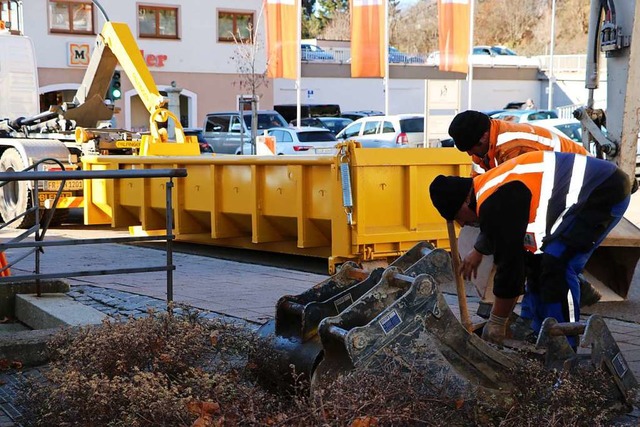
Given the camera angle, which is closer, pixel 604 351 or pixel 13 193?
pixel 604 351

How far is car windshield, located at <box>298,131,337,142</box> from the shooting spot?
28609 mm

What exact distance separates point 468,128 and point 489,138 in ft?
0.65

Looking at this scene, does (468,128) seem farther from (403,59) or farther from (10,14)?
(403,59)

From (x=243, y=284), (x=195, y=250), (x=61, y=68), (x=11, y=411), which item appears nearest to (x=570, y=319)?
(x=11, y=411)

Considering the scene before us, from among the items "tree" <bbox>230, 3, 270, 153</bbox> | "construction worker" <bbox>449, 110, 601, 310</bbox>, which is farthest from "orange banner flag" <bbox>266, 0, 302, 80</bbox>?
"construction worker" <bbox>449, 110, 601, 310</bbox>

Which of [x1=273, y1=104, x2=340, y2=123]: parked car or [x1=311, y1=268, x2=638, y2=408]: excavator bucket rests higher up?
[x1=273, y1=104, x2=340, y2=123]: parked car

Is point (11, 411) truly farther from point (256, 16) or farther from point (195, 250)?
point (256, 16)

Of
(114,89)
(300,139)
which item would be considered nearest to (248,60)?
(300,139)

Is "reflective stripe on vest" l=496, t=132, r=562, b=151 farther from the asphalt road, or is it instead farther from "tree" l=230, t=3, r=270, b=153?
"tree" l=230, t=3, r=270, b=153

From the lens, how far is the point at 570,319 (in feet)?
18.5

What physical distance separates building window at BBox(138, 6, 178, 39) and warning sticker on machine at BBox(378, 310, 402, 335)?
3920 centimetres

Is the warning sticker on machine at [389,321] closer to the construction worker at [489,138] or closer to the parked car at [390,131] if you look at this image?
the construction worker at [489,138]

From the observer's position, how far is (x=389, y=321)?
4.39 metres

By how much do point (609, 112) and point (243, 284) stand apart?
372 cm
